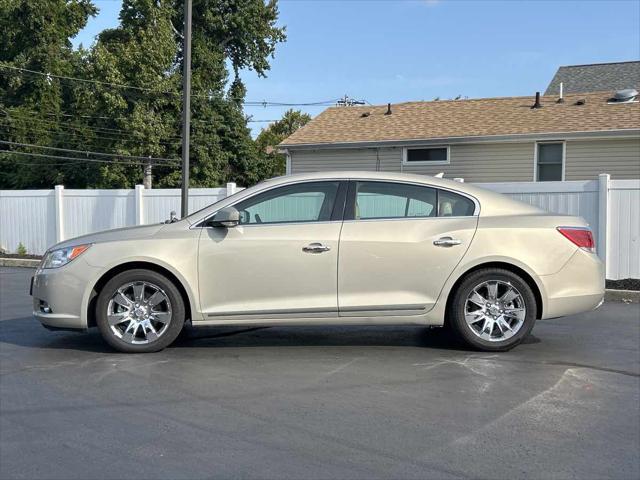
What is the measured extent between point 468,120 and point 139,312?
14.8m

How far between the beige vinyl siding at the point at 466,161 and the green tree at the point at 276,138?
795 inches

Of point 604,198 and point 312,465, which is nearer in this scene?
point 312,465

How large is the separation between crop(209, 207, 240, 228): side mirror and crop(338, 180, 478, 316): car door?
3.18ft

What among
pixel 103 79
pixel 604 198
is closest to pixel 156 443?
pixel 604 198

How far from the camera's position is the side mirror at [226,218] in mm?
6020

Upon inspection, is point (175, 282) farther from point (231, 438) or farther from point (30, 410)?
point (231, 438)

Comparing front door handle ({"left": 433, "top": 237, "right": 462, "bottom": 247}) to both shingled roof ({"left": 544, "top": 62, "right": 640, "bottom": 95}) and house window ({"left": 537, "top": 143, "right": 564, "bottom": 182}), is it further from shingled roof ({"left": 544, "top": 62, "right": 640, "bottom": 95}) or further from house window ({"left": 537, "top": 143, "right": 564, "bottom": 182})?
shingled roof ({"left": 544, "top": 62, "right": 640, "bottom": 95})

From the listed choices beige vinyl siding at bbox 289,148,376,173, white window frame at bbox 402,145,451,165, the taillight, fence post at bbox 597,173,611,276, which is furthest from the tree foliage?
the taillight

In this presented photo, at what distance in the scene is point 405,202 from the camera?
6340 mm

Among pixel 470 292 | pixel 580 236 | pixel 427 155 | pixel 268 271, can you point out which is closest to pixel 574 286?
pixel 580 236

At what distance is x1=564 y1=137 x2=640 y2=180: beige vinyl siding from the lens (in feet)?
53.9

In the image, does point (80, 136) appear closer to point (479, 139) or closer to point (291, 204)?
point (479, 139)

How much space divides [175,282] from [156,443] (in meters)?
2.32

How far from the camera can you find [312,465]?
3680 millimetres
